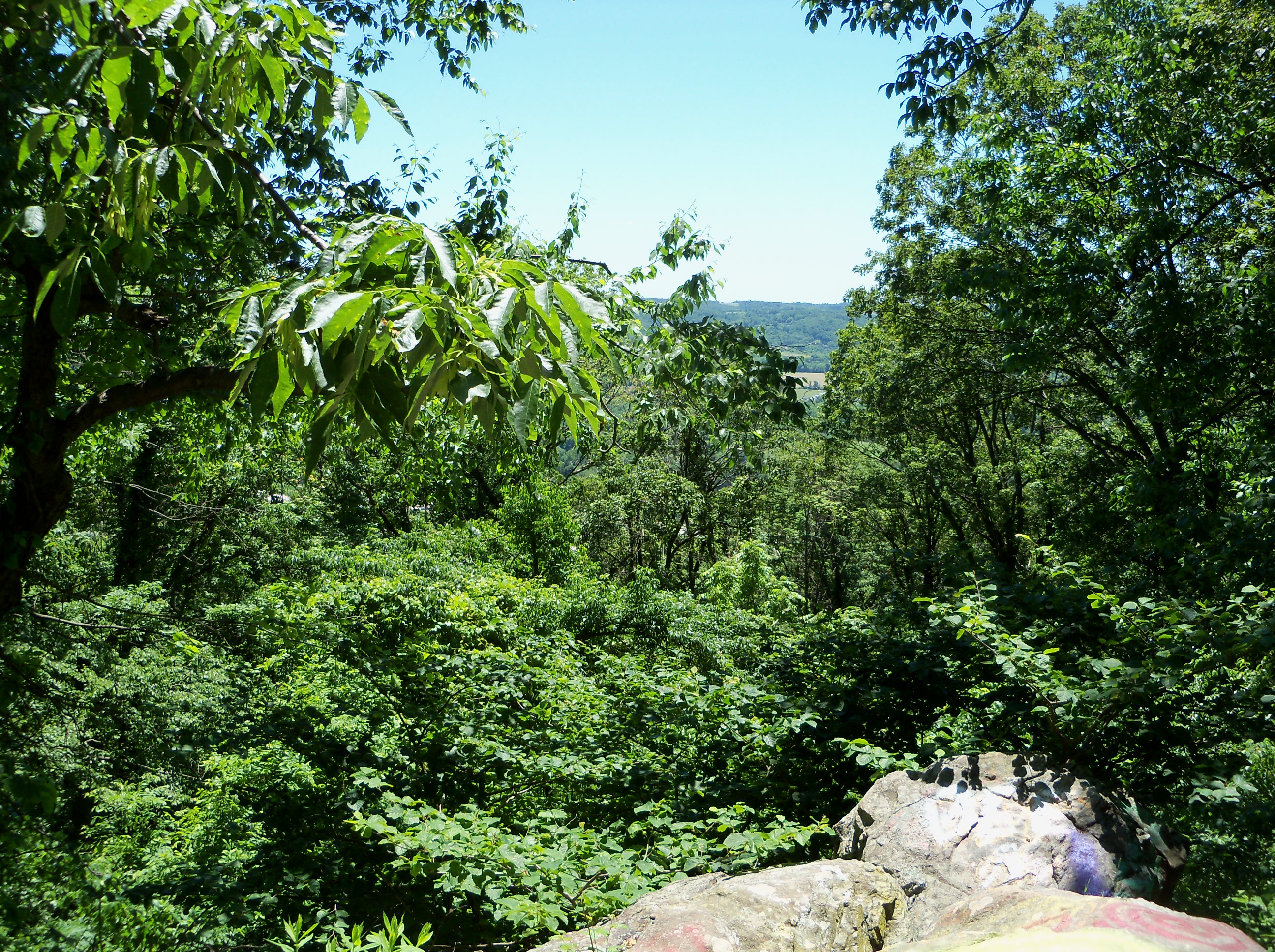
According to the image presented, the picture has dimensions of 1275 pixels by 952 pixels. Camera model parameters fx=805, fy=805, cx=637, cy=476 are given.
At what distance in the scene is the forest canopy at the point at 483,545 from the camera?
1854 millimetres

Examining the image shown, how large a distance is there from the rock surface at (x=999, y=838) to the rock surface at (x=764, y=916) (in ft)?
0.58

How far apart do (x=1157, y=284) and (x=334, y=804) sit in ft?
29.8

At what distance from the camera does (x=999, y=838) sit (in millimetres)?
3486

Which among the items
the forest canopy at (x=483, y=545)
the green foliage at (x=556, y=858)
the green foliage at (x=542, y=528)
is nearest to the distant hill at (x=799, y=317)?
the green foliage at (x=542, y=528)

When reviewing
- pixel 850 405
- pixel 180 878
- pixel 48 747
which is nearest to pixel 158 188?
pixel 180 878

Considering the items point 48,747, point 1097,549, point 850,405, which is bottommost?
point 48,747

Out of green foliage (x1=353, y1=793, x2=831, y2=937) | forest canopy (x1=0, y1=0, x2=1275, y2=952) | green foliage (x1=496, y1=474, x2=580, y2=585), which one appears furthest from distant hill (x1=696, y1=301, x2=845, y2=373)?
green foliage (x1=353, y1=793, x2=831, y2=937)

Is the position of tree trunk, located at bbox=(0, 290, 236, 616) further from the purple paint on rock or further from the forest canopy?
the purple paint on rock

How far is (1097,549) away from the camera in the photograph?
39.8 ft

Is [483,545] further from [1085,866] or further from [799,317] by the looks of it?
[799,317]

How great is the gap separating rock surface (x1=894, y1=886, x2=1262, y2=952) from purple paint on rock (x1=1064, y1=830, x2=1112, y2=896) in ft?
2.41

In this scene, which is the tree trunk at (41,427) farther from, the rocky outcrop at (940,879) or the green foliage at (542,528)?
the green foliage at (542,528)

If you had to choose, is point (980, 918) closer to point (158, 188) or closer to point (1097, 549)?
point (158, 188)

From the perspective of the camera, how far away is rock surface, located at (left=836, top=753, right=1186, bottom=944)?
130 inches
